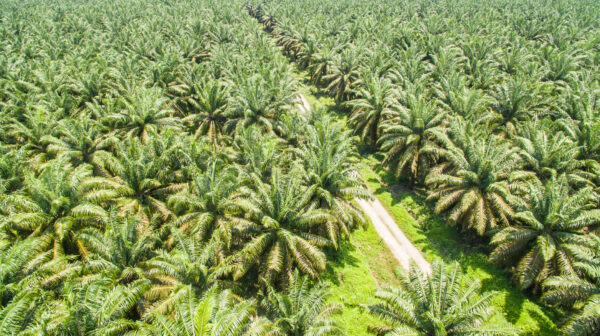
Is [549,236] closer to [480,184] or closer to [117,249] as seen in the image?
[480,184]

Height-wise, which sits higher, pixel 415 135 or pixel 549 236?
pixel 415 135

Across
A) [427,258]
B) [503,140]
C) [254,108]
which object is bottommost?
[427,258]

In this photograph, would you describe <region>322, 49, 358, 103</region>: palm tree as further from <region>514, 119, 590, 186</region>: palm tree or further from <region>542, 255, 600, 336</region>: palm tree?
<region>542, 255, 600, 336</region>: palm tree

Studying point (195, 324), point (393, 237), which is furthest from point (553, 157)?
point (195, 324)

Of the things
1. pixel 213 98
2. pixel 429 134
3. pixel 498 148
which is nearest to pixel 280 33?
pixel 213 98

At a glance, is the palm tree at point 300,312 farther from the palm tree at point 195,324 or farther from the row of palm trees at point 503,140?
the row of palm trees at point 503,140

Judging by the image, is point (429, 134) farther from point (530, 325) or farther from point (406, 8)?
point (406, 8)

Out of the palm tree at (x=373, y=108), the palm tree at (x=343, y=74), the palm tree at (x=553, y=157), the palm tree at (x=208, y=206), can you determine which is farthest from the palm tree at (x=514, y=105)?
the palm tree at (x=208, y=206)
